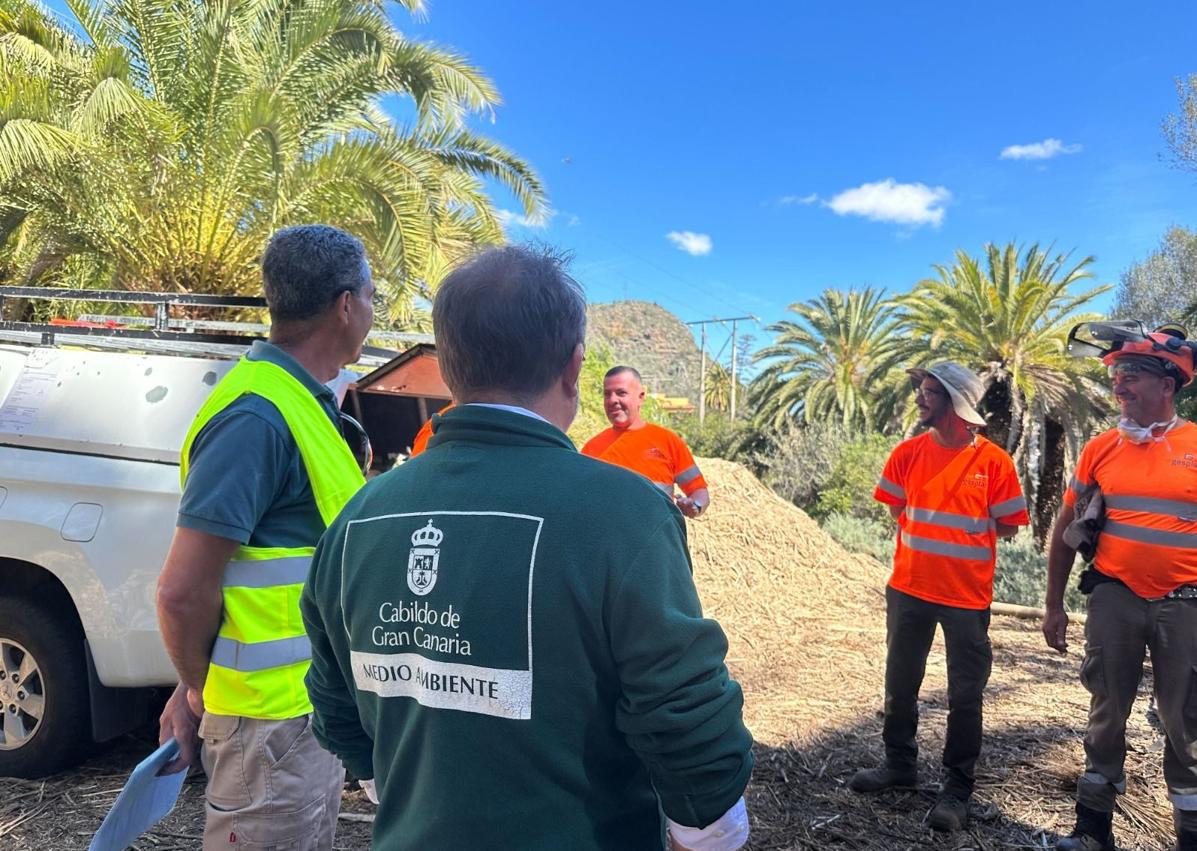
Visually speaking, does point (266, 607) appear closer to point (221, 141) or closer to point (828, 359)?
point (221, 141)

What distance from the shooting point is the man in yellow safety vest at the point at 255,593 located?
6.07 feet

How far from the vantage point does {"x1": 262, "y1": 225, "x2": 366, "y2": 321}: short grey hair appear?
6.87ft

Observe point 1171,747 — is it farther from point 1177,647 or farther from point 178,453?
point 178,453

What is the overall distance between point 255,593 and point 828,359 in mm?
25907

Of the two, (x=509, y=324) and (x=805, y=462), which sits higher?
(x=509, y=324)

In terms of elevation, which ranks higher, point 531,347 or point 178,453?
point 531,347

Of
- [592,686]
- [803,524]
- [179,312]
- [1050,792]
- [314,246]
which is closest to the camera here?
[592,686]

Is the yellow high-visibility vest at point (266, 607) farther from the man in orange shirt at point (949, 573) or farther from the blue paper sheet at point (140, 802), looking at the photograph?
the man in orange shirt at point (949, 573)

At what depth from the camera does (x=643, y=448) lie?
546cm

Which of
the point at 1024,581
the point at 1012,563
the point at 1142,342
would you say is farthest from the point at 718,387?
Answer: the point at 1142,342

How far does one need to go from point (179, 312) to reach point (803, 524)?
26.0 feet

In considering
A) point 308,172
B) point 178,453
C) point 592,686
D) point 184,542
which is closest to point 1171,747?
point 592,686

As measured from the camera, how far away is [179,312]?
302 inches

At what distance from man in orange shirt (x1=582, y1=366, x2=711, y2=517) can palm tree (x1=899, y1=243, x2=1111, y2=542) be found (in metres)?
13.6
